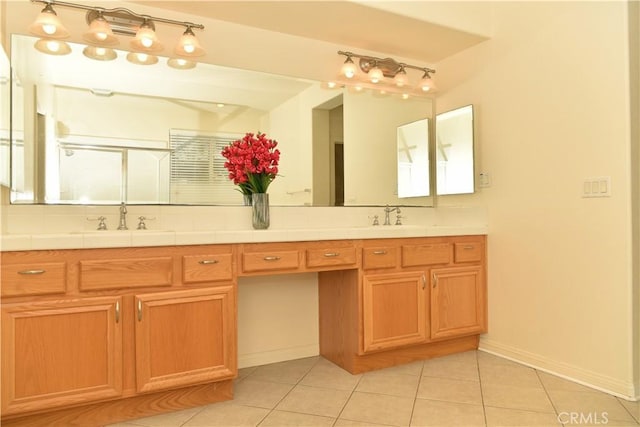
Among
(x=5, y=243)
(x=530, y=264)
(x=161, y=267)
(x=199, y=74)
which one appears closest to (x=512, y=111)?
(x=530, y=264)

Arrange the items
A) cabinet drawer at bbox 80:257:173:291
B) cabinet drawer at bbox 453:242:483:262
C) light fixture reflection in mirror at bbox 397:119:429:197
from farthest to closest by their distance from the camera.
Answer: light fixture reflection in mirror at bbox 397:119:429:197 < cabinet drawer at bbox 453:242:483:262 < cabinet drawer at bbox 80:257:173:291

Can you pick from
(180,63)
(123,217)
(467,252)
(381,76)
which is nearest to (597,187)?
(467,252)

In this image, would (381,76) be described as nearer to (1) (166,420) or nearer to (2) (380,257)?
(2) (380,257)

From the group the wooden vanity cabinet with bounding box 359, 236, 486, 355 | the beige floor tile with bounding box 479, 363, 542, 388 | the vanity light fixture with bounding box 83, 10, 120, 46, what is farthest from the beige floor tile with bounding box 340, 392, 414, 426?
the vanity light fixture with bounding box 83, 10, 120, 46

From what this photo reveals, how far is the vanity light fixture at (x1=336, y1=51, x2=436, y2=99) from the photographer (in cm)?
289

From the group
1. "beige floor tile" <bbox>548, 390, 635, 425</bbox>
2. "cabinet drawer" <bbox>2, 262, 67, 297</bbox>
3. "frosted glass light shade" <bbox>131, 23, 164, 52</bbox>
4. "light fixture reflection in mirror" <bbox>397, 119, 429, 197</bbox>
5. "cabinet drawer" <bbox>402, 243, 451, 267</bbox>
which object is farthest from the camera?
"light fixture reflection in mirror" <bbox>397, 119, 429, 197</bbox>

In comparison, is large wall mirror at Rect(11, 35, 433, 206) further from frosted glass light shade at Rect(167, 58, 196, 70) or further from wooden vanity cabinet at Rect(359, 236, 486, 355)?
wooden vanity cabinet at Rect(359, 236, 486, 355)

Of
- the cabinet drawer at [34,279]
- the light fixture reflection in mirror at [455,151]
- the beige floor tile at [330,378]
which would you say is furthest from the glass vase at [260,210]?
the light fixture reflection in mirror at [455,151]

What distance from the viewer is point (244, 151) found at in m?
2.42

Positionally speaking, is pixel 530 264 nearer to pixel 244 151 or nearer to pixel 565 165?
pixel 565 165

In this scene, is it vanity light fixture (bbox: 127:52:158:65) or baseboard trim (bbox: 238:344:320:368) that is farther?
baseboard trim (bbox: 238:344:320:368)

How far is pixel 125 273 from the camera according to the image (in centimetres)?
186

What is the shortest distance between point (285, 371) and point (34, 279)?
144 cm

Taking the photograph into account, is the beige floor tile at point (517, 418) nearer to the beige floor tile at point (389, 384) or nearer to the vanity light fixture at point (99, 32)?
the beige floor tile at point (389, 384)
